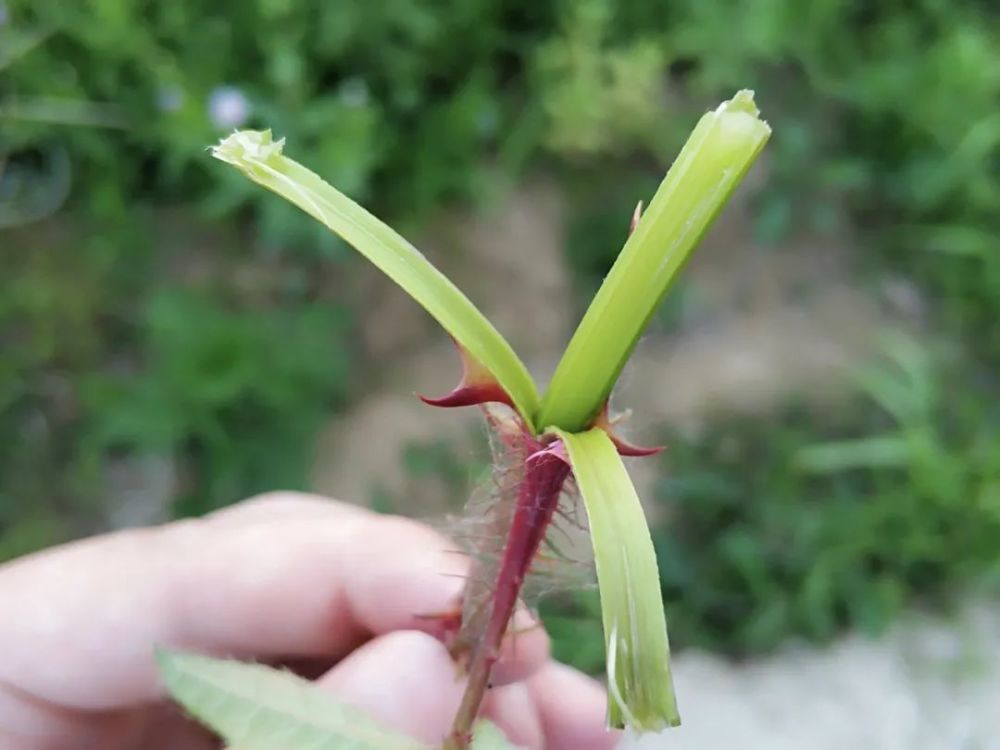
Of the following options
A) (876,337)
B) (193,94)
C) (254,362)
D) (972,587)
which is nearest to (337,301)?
(254,362)

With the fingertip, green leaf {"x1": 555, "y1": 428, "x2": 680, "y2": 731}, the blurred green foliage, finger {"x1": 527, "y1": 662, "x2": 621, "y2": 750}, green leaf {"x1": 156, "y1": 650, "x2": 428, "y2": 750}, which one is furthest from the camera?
the blurred green foliage

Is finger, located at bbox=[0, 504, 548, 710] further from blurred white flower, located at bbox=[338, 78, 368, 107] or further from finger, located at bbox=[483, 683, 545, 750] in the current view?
blurred white flower, located at bbox=[338, 78, 368, 107]

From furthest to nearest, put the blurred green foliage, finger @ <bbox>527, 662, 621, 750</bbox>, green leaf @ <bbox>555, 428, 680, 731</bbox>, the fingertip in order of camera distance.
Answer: the blurred green foliage, finger @ <bbox>527, 662, 621, 750</bbox>, the fingertip, green leaf @ <bbox>555, 428, 680, 731</bbox>

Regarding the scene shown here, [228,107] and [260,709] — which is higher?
[228,107]

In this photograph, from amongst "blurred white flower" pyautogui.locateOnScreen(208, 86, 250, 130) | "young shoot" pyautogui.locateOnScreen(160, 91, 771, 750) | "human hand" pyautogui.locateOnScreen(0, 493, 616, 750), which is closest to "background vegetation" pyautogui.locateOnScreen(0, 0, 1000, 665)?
"blurred white flower" pyautogui.locateOnScreen(208, 86, 250, 130)

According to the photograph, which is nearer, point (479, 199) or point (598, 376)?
point (598, 376)

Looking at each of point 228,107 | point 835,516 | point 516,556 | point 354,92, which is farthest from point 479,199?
point 516,556

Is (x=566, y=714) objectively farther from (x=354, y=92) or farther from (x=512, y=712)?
(x=354, y=92)
